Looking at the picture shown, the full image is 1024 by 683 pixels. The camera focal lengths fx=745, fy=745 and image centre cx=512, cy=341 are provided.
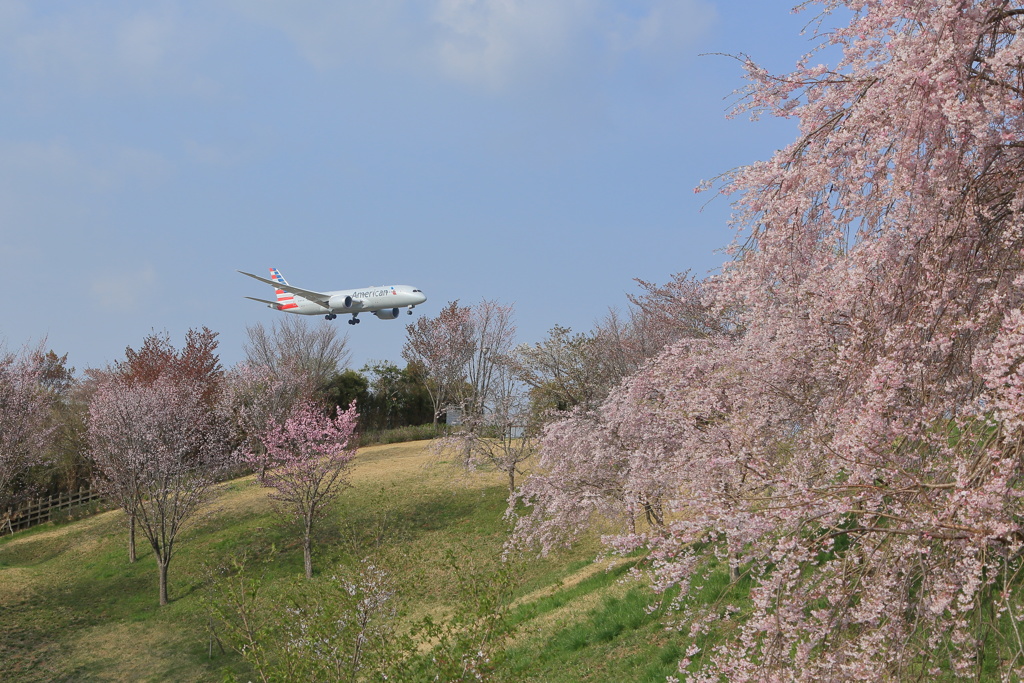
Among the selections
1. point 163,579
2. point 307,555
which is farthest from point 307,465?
point 163,579

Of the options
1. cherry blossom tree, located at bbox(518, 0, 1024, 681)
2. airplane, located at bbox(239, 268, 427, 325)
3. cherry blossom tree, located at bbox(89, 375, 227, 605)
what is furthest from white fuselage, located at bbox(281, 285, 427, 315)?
cherry blossom tree, located at bbox(518, 0, 1024, 681)

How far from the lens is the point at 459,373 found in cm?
3153

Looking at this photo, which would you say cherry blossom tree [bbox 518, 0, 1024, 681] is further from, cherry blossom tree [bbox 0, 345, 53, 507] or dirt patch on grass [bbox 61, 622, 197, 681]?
cherry blossom tree [bbox 0, 345, 53, 507]

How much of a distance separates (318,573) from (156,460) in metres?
A: 5.60

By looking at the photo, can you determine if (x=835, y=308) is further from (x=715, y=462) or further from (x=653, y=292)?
(x=653, y=292)

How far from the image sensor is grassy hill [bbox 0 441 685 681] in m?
10.6

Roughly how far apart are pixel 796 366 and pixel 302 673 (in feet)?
17.6

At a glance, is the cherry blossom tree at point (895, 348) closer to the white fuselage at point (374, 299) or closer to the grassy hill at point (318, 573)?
the grassy hill at point (318, 573)

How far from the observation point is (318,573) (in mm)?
20766

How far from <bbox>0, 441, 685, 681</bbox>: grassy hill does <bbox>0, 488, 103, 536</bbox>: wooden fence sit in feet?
4.77

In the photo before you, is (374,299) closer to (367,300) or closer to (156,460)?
(367,300)

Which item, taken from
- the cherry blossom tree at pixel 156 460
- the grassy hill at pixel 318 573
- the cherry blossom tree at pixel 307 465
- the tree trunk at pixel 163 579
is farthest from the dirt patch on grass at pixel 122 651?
the cherry blossom tree at pixel 307 465

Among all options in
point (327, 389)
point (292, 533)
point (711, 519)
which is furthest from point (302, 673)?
point (327, 389)

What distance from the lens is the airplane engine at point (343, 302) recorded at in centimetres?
3741
